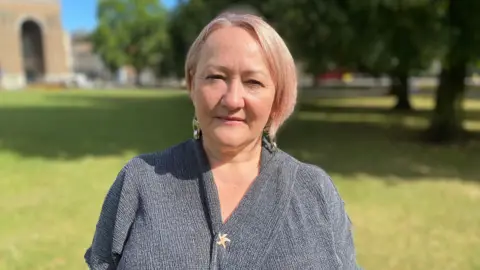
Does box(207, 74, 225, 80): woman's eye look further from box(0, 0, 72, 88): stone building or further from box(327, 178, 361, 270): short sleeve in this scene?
box(0, 0, 72, 88): stone building

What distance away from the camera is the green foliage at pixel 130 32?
58.9 meters

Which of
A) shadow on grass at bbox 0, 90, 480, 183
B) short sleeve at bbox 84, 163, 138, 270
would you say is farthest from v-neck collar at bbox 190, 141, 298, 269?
shadow on grass at bbox 0, 90, 480, 183

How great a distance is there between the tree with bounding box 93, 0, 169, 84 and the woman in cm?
5793

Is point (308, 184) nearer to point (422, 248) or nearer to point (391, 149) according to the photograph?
point (422, 248)

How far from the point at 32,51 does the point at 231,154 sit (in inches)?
2560

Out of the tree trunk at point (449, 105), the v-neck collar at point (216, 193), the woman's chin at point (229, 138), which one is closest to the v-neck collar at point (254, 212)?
the v-neck collar at point (216, 193)

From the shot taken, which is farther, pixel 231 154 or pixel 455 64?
pixel 455 64

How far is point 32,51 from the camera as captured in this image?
199 feet

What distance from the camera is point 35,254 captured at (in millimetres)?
4434

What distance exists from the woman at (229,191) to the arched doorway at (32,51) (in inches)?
2462

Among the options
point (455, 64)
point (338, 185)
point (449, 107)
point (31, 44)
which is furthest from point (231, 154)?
point (31, 44)

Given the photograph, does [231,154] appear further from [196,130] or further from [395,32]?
[395,32]

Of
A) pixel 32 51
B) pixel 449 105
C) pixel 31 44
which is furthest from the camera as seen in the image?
pixel 32 51

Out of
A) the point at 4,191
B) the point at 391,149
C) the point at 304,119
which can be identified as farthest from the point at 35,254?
the point at 304,119
